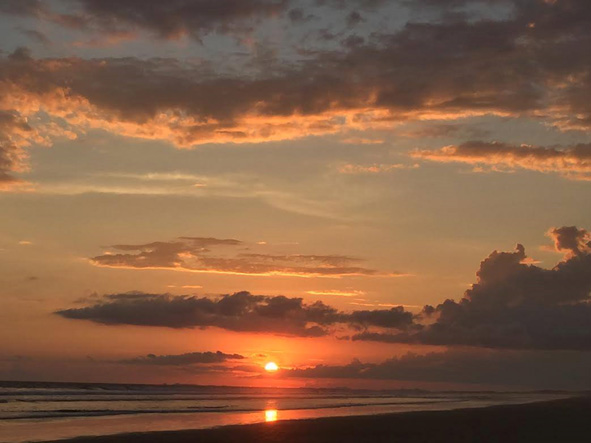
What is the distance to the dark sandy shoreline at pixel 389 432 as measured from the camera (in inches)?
1645

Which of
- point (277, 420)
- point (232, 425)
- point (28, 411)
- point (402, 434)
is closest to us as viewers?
point (402, 434)

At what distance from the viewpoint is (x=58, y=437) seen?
4272 cm

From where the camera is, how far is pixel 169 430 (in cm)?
4791

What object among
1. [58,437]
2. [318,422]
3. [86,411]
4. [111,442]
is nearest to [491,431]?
[318,422]

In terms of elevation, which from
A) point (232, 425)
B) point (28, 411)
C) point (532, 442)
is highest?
point (28, 411)

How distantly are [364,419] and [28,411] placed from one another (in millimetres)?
31264

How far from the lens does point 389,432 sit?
47000 millimetres

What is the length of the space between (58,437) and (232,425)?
13144mm

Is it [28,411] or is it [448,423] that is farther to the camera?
[28,411]

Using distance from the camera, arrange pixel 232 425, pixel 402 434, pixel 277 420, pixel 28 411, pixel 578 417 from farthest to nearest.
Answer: pixel 28 411 → pixel 578 417 → pixel 277 420 → pixel 232 425 → pixel 402 434

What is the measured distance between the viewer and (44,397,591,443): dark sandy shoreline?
41.8 metres

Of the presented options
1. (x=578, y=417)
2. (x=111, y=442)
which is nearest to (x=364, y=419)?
(x=578, y=417)

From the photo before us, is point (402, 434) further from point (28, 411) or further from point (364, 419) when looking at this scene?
point (28, 411)

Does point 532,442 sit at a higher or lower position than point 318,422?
lower
